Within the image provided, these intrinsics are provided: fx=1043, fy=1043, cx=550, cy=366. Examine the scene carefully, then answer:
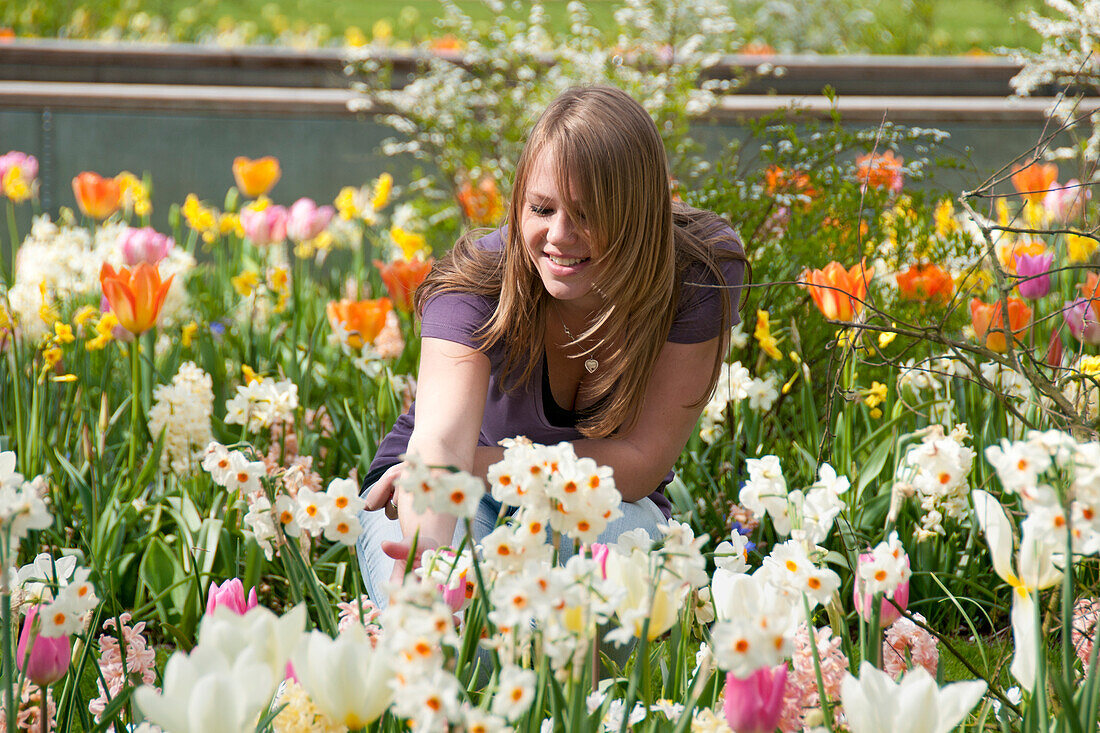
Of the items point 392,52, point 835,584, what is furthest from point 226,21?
point 835,584

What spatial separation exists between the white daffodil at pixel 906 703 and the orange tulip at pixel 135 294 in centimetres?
182

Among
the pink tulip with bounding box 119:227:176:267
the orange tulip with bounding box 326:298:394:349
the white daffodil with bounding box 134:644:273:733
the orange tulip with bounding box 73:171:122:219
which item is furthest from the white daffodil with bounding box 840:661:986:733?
the orange tulip with bounding box 73:171:122:219

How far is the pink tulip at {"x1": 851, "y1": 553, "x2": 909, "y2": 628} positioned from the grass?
192 inches

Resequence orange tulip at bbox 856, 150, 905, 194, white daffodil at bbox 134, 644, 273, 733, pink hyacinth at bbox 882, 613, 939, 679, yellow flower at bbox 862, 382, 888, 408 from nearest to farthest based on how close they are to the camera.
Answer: white daffodil at bbox 134, 644, 273, 733, pink hyacinth at bbox 882, 613, 939, 679, yellow flower at bbox 862, 382, 888, 408, orange tulip at bbox 856, 150, 905, 194

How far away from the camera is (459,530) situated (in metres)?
1.96

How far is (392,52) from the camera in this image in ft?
20.4

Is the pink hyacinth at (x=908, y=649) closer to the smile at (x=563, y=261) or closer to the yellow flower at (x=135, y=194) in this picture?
the smile at (x=563, y=261)

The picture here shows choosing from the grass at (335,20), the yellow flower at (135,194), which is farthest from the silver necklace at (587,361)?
the grass at (335,20)

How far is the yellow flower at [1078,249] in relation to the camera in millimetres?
3031

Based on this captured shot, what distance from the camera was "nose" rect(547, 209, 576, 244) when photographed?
5.72ft

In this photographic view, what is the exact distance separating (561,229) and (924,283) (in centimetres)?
119

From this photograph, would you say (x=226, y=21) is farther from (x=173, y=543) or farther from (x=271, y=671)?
(x=271, y=671)

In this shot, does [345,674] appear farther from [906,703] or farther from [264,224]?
[264,224]

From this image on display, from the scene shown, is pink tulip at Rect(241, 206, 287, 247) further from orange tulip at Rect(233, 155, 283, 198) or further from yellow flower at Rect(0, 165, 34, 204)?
yellow flower at Rect(0, 165, 34, 204)
